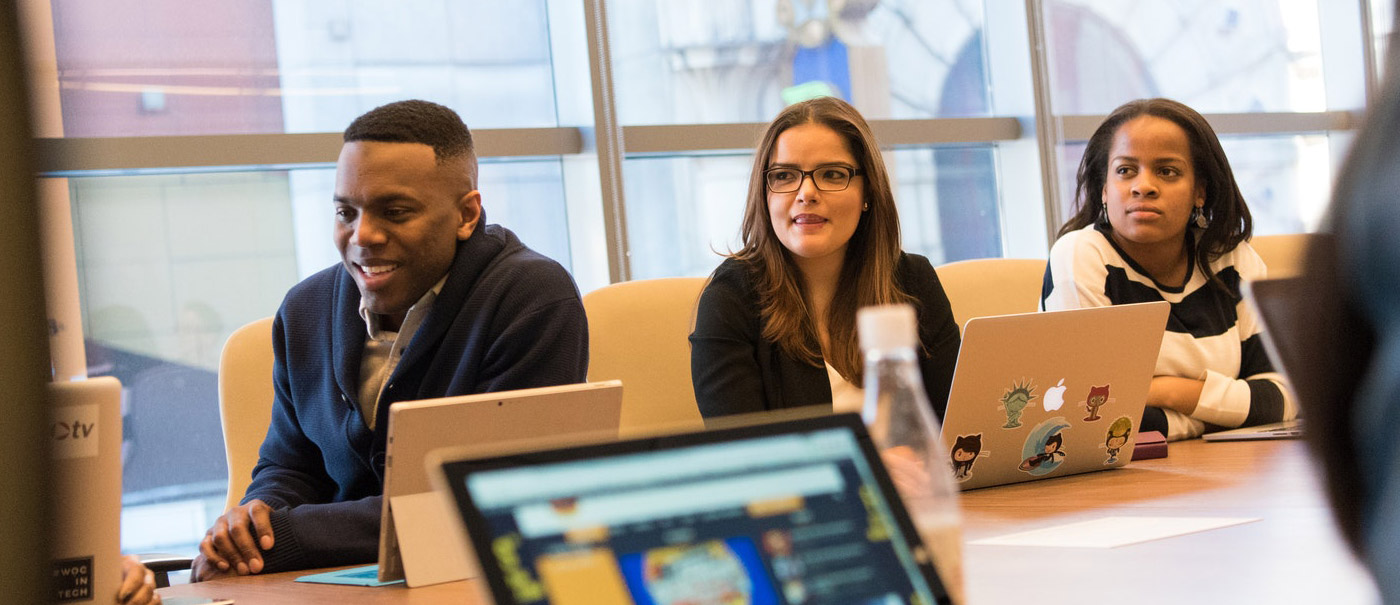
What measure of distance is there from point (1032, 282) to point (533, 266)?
4.86ft

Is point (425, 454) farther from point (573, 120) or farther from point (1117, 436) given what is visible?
point (573, 120)

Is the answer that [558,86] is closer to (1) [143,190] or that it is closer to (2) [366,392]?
(1) [143,190]

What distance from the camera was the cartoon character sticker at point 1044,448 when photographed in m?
1.60

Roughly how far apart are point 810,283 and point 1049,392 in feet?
2.61

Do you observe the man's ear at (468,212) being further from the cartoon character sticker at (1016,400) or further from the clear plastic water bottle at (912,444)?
the clear plastic water bottle at (912,444)

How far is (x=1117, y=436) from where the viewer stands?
169cm

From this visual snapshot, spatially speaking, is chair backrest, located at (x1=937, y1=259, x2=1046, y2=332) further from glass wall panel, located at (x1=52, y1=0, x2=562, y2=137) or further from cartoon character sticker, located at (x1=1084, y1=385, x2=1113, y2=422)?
glass wall panel, located at (x1=52, y1=0, x2=562, y2=137)

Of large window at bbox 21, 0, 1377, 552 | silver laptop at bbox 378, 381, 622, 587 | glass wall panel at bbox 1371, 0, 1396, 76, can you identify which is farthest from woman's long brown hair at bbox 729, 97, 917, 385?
glass wall panel at bbox 1371, 0, 1396, 76

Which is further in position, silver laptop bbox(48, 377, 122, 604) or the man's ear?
the man's ear

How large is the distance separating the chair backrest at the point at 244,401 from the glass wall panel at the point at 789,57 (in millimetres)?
2051

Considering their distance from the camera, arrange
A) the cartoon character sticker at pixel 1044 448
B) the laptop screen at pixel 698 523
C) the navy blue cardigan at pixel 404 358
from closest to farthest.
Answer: the laptop screen at pixel 698 523 → the cartoon character sticker at pixel 1044 448 → the navy blue cardigan at pixel 404 358

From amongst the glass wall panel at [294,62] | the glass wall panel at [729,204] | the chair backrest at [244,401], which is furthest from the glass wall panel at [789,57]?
the chair backrest at [244,401]

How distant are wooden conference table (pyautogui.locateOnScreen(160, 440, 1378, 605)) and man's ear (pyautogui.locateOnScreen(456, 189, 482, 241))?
709 mm

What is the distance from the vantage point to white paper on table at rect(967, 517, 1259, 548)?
1106 mm
